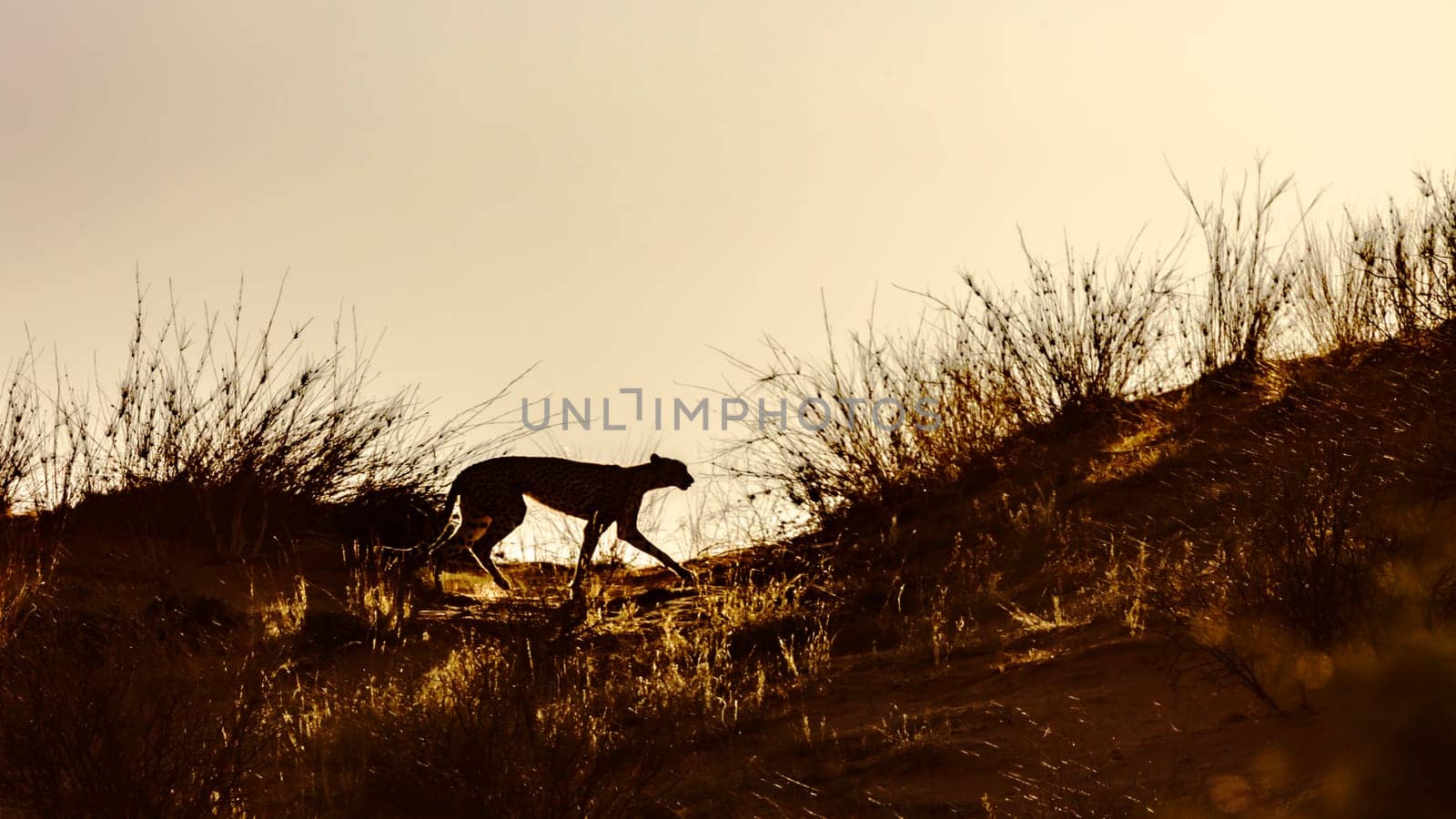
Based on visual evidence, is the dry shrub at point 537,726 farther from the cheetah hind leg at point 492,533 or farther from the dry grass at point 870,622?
the cheetah hind leg at point 492,533

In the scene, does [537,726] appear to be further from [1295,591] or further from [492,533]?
[492,533]

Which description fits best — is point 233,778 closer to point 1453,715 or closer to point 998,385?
point 1453,715

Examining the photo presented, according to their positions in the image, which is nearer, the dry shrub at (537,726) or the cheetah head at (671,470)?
the dry shrub at (537,726)

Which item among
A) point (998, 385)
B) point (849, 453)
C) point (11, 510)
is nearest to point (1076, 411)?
point (998, 385)

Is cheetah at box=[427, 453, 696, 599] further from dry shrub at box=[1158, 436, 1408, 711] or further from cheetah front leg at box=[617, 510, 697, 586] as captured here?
dry shrub at box=[1158, 436, 1408, 711]

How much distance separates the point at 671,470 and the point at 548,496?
3.30 ft

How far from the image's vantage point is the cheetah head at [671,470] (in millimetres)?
10492

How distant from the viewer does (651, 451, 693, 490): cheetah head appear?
10.5 meters

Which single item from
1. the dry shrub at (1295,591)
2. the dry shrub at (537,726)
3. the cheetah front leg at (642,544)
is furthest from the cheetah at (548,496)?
the dry shrub at (1295,591)

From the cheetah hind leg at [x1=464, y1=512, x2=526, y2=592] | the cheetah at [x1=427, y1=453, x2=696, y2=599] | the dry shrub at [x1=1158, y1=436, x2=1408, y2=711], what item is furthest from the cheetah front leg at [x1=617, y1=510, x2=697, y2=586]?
the dry shrub at [x1=1158, y1=436, x2=1408, y2=711]

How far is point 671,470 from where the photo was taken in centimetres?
1052

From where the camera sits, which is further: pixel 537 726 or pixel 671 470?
pixel 671 470

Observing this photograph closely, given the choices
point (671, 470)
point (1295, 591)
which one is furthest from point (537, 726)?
point (671, 470)

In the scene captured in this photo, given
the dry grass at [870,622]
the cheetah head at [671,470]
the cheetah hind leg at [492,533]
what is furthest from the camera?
the cheetah head at [671,470]
